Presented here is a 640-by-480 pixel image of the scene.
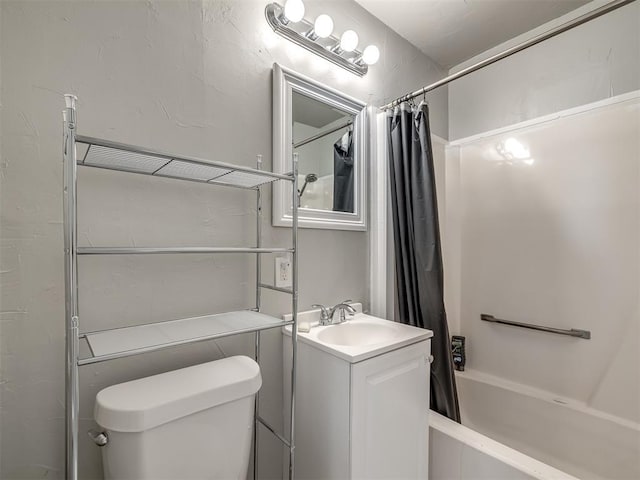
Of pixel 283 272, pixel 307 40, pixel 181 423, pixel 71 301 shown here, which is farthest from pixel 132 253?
pixel 307 40

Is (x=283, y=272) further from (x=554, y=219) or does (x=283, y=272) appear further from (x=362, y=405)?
(x=554, y=219)

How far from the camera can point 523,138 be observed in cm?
192

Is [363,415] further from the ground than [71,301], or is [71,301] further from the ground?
[71,301]

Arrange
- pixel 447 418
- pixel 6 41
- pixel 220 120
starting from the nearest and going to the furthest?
pixel 6 41 → pixel 220 120 → pixel 447 418

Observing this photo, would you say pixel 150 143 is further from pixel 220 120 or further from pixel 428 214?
pixel 428 214

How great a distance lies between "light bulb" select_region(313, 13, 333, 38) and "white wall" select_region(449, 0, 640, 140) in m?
1.32

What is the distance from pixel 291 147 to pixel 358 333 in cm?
88

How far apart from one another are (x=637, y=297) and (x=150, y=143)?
7.36 feet

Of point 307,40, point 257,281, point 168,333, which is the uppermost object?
point 307,40

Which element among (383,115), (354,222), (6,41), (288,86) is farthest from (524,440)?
(6,41)

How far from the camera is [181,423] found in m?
0.78

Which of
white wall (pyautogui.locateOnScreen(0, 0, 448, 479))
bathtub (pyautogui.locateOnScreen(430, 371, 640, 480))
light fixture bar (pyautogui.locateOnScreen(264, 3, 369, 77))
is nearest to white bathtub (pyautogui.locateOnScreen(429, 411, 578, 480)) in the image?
bathtub (pyautogui.locateOnScreen(430, 371, 640, 480))

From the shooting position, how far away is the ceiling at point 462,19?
1611 mm

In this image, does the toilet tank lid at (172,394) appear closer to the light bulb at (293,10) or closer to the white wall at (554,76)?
the light bulb at (293,10)
